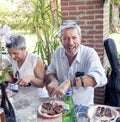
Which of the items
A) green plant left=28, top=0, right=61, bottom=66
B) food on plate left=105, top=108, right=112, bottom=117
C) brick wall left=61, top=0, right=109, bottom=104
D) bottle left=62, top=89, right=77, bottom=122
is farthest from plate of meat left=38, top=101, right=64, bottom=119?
green plant left=28, top=0, right=61, bottom=66

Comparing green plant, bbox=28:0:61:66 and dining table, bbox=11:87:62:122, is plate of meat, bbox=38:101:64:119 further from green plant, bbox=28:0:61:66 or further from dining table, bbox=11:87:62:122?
green plant, bbox=28:0:61:66

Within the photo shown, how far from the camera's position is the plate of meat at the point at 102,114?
4.22 feet

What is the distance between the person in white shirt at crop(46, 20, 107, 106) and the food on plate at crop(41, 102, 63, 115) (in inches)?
9.5

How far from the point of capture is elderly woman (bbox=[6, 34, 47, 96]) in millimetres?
2053

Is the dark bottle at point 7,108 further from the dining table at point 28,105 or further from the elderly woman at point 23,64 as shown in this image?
the elderly woman at point 23,64

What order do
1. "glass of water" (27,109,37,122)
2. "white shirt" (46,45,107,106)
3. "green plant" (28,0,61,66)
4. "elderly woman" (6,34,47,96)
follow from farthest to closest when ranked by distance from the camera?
1. "green plant" (28,0,61,66)
2. "elderly woman" (6,34,47,96)
3. "white shirt" (46,45,107,106)
4. "glass of water" (27,109,37,122)

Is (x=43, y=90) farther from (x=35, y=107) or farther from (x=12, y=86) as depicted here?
(x=35, y=107)

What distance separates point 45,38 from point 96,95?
3.38ft

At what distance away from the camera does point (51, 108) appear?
1.54 meters

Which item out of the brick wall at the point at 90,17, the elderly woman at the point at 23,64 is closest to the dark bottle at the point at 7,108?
the elderly woman at the point at 23,64

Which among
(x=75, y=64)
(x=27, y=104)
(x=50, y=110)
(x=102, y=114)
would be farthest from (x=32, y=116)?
(x=75, y=64)

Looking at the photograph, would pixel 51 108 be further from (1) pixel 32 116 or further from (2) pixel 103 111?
(2) pixel 103 111

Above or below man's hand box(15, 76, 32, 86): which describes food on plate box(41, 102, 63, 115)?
below

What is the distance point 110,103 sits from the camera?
2984 millimetres
